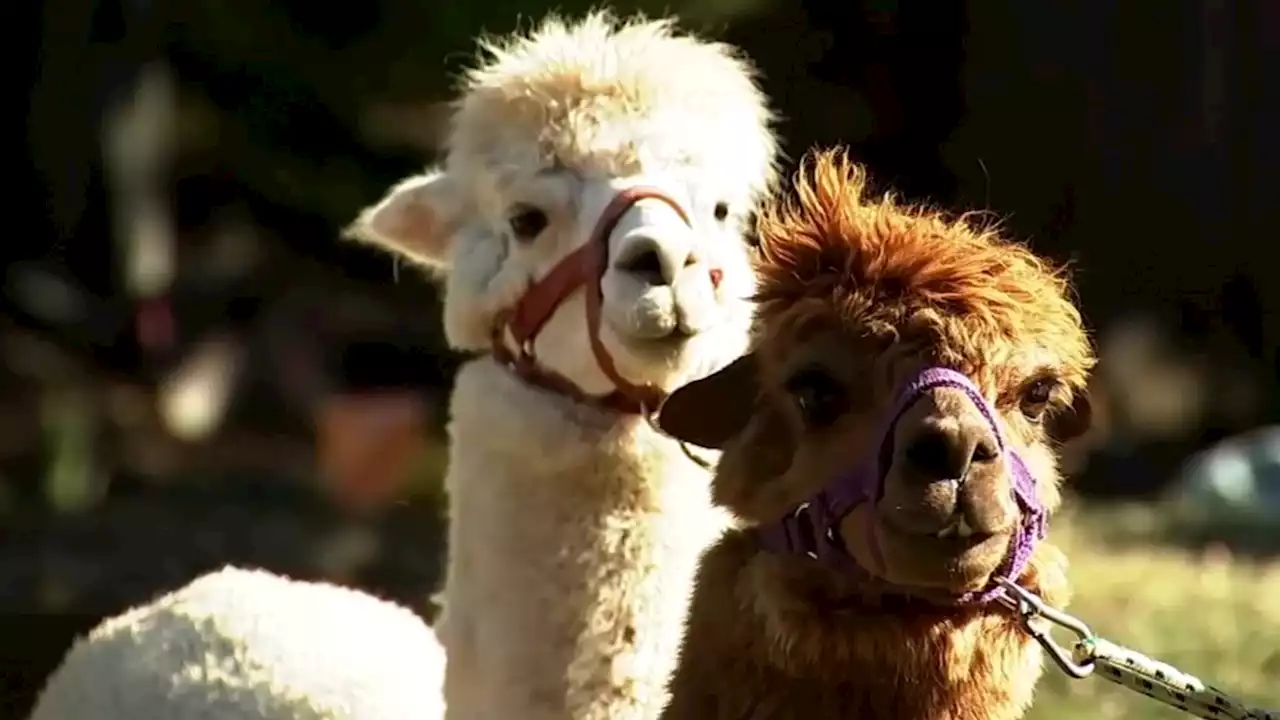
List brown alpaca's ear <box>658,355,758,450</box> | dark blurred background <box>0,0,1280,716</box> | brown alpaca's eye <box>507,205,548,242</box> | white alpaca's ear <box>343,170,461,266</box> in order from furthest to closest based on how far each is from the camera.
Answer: dark blurred background <box>0,0,1280,716</box>, white alpaca's ear <box>343,170,461,266</box>, brown alpaca's eye <box>507,205,548,242</box>, brown alpaca's ear <box>658,355,758,450</box>

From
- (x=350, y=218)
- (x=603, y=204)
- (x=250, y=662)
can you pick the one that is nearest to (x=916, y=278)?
(x=603, y=204)

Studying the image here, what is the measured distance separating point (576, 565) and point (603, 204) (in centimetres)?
45

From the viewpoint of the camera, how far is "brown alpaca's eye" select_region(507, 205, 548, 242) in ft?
7.47

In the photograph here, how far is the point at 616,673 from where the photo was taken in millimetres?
2109

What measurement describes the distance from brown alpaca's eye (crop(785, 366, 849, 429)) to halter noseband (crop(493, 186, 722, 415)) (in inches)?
25.6

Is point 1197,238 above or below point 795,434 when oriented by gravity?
above

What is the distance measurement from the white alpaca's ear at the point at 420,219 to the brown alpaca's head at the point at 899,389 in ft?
2.93

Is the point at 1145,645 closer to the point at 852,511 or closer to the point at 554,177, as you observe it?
Answer: the point at 554,177

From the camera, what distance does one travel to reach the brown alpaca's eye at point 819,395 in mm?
1469

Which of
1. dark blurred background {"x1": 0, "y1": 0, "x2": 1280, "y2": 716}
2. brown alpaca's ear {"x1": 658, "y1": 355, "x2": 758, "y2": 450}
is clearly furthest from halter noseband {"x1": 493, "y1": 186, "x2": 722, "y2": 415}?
dark blurred background {"x1": 0, "y1": 0, "x2": 1280, "y2": 716}

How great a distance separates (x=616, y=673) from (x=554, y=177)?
2.08ft

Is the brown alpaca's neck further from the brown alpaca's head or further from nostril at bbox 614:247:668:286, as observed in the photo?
nostril at bbox 614:247:668:286

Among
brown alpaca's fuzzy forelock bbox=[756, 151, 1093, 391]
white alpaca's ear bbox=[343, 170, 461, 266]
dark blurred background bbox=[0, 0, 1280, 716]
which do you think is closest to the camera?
brown alpaca's fuzzy forelock bbox=[756, 151, 1093, 391]

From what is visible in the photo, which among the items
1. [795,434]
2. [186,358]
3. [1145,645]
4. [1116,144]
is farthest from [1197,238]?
[795,434]
